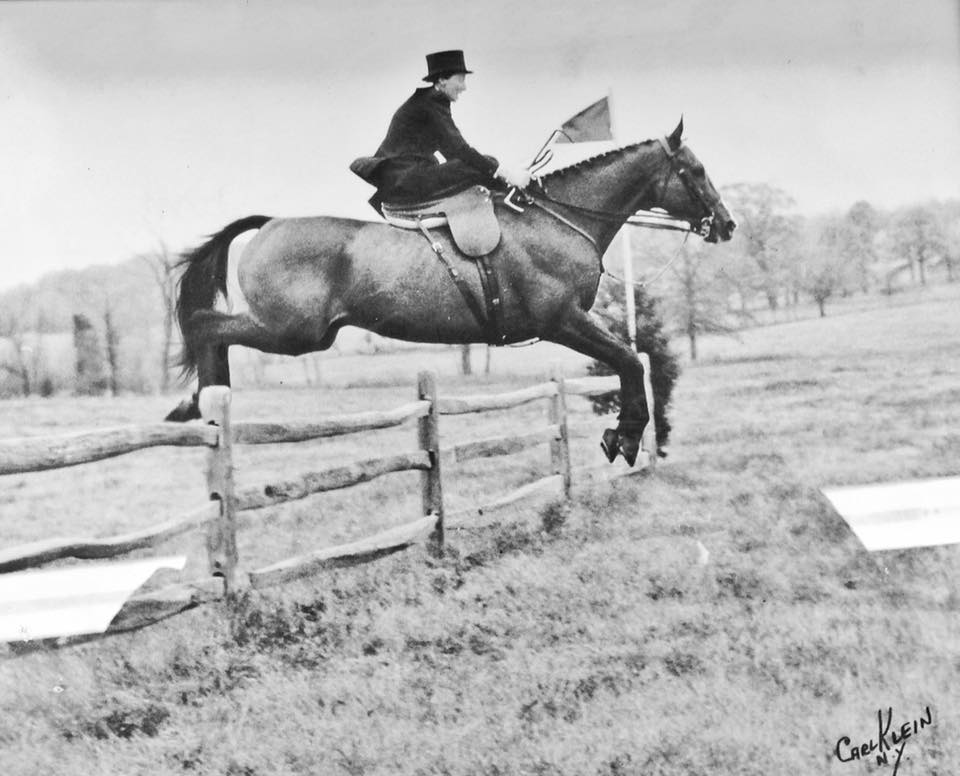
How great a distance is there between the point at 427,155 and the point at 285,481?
109 cm

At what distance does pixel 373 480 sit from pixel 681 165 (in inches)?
56.1

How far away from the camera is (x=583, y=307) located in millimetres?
2855

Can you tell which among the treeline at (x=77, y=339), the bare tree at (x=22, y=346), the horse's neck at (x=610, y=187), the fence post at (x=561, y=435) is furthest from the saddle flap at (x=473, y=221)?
the bare tree at (x=22, y=346)

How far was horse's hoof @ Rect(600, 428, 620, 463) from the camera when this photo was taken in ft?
9.55

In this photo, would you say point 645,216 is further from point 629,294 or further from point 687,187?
point 629,294

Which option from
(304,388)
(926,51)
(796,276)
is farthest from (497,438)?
(926,51)

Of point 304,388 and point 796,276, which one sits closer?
point 304,388

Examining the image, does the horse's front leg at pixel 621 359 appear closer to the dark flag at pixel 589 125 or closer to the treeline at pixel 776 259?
the treeline at pixel 776 259

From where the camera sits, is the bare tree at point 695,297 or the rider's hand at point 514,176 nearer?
the rider's hand at point 514,176

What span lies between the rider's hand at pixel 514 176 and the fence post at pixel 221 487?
107 centimetres

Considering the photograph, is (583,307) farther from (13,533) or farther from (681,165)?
(13,533)

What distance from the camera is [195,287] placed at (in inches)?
104

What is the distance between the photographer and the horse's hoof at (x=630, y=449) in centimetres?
285
